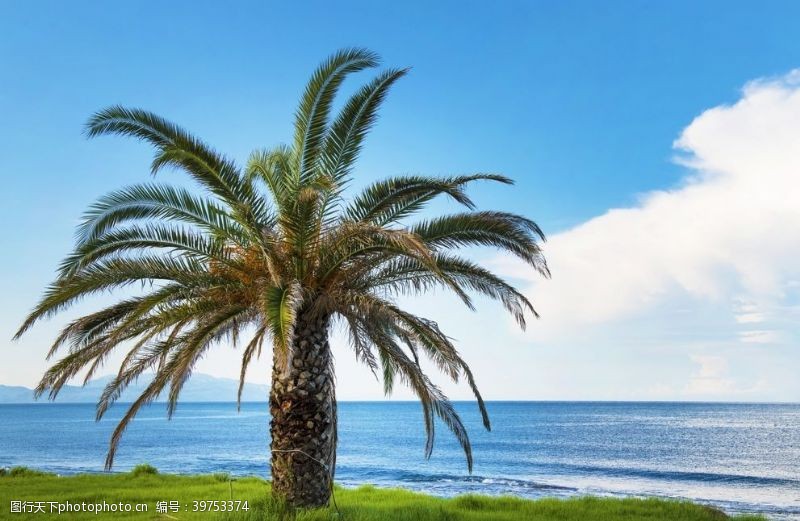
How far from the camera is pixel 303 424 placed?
11297mm

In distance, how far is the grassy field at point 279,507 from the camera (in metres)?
11.9

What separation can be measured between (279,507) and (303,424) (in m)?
1.45

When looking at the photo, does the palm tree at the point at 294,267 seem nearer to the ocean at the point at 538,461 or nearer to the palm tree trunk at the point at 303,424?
the palm tree trunk at the point at 303,424

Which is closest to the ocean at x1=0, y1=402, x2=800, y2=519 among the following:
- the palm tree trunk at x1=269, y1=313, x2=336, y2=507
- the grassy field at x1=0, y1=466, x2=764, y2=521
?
the grassy field at x1=0, y1=466, x2=764, y2=521

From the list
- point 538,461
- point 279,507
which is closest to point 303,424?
point 279,507

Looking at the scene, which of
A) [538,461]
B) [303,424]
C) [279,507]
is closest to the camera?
[279,507]

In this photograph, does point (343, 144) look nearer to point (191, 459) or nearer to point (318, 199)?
point (318, 199)

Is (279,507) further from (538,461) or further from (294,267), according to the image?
(538,461)

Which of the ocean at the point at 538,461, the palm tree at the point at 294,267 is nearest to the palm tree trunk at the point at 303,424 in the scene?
the palm tree at the point at 294,267

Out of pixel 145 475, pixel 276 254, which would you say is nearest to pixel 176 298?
pixel 276 254

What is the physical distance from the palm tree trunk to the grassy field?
433 millimetres

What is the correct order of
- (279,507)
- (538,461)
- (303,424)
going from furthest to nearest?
(538,461)
(303,424)
(279,507)

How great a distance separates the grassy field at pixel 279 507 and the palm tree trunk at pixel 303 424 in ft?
1.42

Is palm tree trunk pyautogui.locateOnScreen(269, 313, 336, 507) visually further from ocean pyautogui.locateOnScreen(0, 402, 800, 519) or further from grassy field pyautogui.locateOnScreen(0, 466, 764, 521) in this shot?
ocean pyautogui.locateOnScreen(0, 402, 800, 519)
